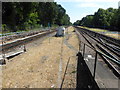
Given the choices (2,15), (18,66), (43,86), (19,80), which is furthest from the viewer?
(2,15)

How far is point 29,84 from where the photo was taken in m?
5.58

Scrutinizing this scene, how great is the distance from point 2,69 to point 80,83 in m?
4.69

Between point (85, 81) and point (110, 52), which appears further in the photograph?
point (110, 52)

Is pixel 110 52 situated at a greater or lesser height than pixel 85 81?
greater

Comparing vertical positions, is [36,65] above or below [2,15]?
below

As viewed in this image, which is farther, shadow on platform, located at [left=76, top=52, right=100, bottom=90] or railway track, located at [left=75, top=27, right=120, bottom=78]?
shadow on platform, located at [left=76, top=52, right=100, bottom=90]

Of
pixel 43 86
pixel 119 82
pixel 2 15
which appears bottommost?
pixel 43 86

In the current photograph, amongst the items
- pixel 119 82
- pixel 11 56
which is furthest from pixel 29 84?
pixel 11 56

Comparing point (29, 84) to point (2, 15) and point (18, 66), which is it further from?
point (2, 15)

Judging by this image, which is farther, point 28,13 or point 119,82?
point 28,13

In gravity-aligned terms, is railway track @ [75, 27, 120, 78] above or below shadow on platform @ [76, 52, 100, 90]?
above

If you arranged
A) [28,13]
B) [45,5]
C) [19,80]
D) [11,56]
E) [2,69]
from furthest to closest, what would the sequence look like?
1. [45,5]
2. [28,13]
3. [11,56]
4. [2,69]
5. [19,80]

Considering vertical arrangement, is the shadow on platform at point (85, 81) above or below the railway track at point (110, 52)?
below

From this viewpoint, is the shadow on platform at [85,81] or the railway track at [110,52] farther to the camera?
the shadow on platform at [85,81]
